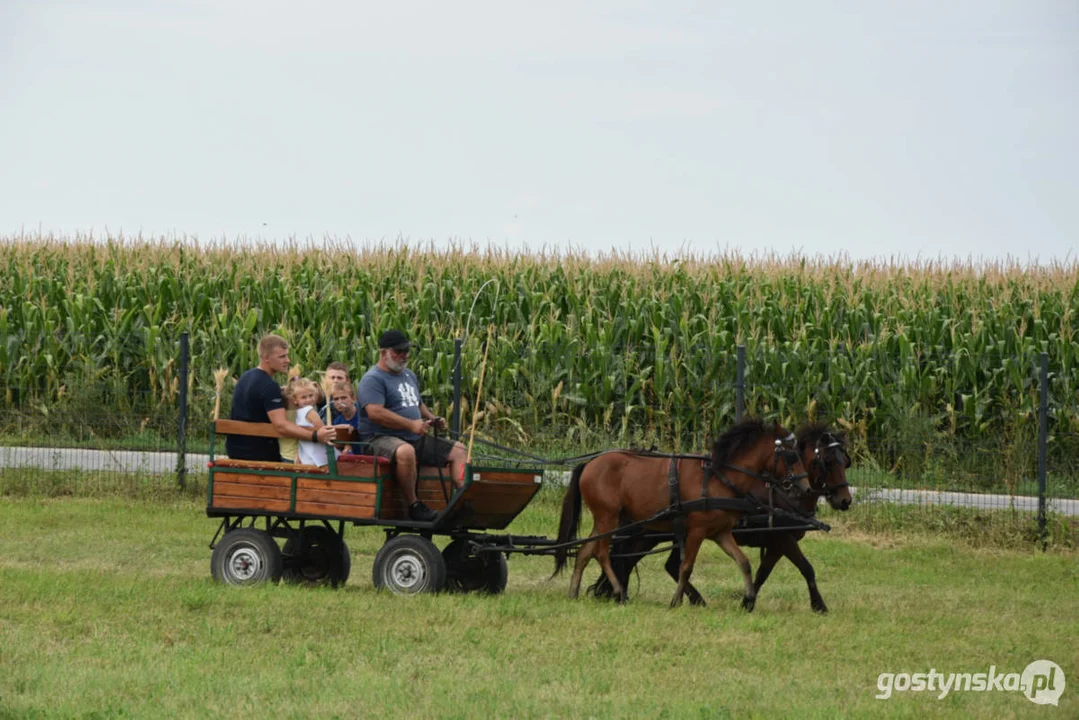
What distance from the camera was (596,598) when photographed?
11930 mm

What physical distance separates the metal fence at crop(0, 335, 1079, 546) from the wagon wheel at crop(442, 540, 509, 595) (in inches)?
249

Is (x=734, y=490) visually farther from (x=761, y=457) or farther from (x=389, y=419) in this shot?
(x=389, y=419)

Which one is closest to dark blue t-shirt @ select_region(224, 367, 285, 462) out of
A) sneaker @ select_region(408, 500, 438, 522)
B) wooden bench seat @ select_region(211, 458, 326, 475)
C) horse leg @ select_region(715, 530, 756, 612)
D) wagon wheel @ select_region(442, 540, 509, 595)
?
wooden bench seat @ select_region(211, 458, 326, 475)

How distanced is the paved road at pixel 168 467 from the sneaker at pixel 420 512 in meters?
6.32

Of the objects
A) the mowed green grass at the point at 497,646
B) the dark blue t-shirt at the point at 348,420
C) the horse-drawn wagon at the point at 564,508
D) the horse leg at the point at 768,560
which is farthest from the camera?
the dark blue t-shirt at the point at 348,420

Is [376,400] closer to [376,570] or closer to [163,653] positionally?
[376,570]

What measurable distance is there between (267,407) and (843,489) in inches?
185

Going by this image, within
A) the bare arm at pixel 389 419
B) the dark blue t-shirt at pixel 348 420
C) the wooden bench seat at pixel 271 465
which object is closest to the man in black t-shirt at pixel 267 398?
the wooden bench seat at pixel 271 465

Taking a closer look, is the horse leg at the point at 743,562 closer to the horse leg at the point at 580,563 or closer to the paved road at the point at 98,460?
the horse leg at the point at 580,563

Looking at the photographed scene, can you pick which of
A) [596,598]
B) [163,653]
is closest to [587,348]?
[596,598]

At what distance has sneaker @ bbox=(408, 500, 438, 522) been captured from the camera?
1176 centimetres

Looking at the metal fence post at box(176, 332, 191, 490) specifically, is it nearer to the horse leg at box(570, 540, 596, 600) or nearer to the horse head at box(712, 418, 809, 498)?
the horse leg at box(570, 540, 596, 600)

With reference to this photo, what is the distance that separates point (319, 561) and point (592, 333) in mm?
10318

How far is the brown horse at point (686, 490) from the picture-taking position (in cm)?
Result: 1155
